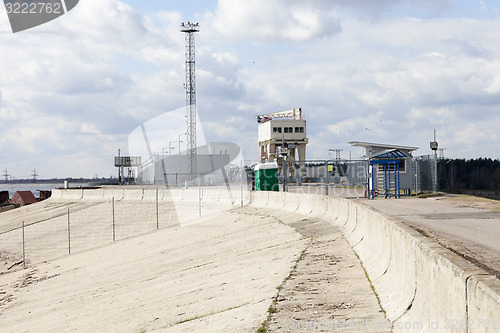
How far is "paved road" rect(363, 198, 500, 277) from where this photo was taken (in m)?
10.5

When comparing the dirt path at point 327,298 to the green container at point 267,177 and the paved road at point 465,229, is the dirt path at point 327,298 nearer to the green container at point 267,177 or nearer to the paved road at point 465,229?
the paved road at point 465,229

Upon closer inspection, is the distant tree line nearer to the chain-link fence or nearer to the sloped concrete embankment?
the chain-link fence

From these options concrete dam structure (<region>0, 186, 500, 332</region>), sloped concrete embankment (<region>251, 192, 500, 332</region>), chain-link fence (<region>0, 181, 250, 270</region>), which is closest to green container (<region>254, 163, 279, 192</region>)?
chain-link fence (<region>0, 181, 250, 270</region>)

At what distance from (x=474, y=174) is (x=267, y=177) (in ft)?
140

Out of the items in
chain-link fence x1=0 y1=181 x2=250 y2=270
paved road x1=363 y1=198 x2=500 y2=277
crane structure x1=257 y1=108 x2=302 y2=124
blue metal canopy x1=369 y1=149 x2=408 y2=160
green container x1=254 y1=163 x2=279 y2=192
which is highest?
crane structure x1=257 y1=108 x2=302 y2=124

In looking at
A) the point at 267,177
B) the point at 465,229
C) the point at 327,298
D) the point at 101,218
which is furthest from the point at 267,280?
the point at 101,218

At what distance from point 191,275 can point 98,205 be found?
3994cm

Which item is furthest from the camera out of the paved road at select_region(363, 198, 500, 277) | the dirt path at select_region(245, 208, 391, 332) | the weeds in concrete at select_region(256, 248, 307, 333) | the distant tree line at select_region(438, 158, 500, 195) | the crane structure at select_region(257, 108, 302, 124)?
the crane structure at select_region(257, 108, 302, 124)

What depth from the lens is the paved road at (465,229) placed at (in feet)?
34.3

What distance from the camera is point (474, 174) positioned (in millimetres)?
68688

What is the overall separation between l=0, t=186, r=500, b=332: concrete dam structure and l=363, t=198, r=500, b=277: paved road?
67.4 inches

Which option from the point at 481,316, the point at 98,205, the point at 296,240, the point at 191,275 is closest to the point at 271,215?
the point at 296,240

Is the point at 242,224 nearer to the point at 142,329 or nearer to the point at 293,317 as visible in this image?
the point at 142,329

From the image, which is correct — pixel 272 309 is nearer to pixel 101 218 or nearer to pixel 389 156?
pixel 389 156
